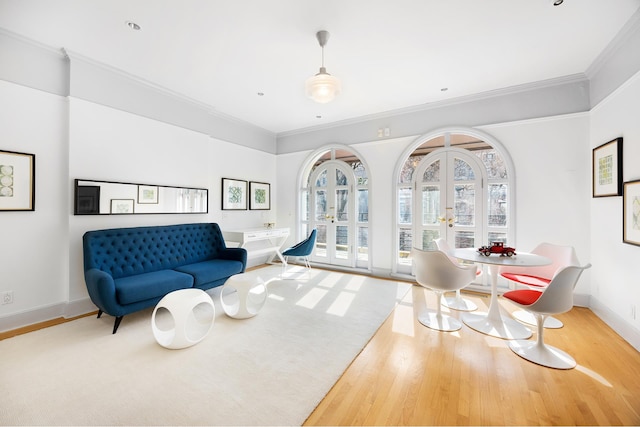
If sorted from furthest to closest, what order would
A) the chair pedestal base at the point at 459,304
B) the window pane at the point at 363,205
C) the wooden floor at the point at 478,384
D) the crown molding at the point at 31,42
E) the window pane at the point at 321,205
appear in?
the window pane at the point at 321,205, the window pane at the point at 363,205, the chair pedestal base at the point at 459,304, the crown molding at the point at 31,42, the wooden floor at the point at 478,384

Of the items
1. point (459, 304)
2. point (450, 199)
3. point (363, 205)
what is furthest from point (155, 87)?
point (459, 304)

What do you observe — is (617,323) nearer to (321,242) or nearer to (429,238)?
(429,238)

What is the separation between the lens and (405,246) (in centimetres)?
474

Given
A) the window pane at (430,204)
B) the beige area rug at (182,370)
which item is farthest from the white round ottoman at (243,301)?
the window pane at (430,204)

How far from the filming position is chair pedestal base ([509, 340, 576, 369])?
2.15 metres

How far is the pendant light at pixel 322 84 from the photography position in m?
2.51

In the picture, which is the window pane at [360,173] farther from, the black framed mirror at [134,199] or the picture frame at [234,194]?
the black framed mirror at [134,199]

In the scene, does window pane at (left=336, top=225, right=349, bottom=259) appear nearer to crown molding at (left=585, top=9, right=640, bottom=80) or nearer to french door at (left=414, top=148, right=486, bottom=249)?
french door at (left=414, top=148, right=486, bottom=249)

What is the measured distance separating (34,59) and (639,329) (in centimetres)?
653

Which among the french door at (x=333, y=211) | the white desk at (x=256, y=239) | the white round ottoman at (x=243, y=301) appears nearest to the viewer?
the white round ottoman at (x=243, y=301)

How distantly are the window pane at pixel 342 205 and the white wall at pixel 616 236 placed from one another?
350 centimetres

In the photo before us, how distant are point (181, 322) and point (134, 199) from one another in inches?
81.8

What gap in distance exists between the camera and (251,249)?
17.6 ft

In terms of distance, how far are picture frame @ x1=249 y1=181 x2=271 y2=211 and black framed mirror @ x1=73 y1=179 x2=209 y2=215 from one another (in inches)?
42.8
